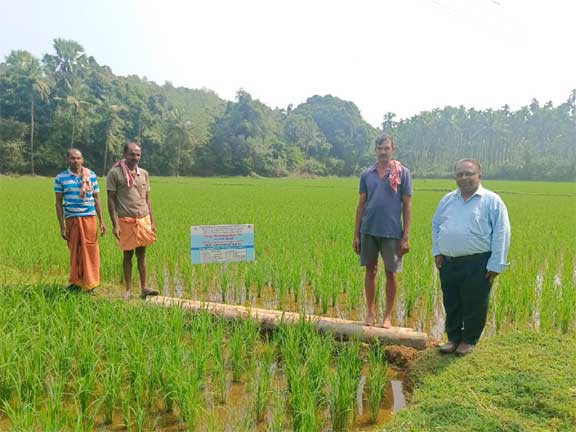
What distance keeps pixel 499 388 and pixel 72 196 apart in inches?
150

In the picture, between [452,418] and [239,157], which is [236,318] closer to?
[452,418]

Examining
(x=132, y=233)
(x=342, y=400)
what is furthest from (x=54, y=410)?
(x=132, y=233)

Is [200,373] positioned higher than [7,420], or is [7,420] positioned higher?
[200,373]

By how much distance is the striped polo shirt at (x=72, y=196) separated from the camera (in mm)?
Result: 4117

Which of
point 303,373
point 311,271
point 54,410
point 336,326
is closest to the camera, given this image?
point 54,410

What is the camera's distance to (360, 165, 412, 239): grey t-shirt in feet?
11.1

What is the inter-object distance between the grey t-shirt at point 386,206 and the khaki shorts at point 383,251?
70 mm

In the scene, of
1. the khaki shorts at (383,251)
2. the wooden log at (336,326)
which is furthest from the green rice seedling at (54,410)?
the khaki shorts at (383,251)

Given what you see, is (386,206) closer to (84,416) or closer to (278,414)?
(278,414)

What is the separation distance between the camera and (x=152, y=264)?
5766 millimetres

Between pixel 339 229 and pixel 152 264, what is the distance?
13.7 feet

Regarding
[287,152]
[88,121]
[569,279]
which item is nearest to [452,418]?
[569,279]

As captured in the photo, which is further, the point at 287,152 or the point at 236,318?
the point at 287,152

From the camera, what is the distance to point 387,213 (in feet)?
11.1
